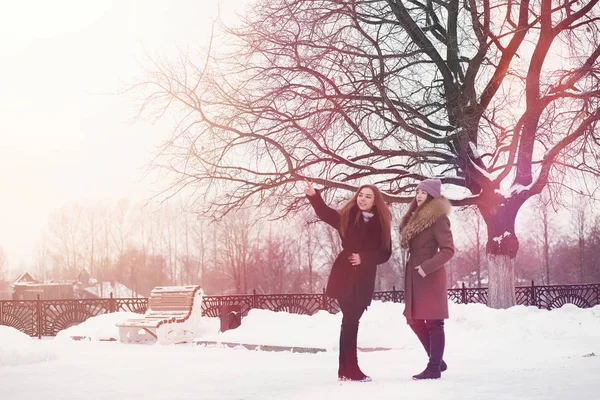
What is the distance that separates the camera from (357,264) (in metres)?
6.76

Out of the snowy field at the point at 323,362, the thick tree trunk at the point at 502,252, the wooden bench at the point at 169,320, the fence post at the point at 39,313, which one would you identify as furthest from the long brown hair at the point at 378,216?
the fence post at the point at 39,313

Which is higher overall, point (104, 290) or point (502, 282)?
point (502, 282)

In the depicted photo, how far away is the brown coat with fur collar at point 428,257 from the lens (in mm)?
6645

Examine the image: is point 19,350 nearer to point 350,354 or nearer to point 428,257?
point 350,354

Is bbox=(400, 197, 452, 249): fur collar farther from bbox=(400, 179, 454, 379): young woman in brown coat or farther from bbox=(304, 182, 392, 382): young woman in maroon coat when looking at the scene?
bbox=(304, 182, 392, 382): young woman in maroon coat

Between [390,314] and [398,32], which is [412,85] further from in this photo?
[390,314]

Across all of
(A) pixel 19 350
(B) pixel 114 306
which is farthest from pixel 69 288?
(A) pixel 19 350

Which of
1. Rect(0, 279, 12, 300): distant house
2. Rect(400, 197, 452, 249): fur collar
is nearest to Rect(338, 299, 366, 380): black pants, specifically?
Rect(400, 197, 452, 249): fur collar

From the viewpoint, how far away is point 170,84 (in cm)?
1544

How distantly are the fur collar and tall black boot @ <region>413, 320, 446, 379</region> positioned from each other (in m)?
0.83

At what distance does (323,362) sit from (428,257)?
11.0 feet

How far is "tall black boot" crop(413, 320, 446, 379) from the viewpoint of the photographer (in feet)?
22.0

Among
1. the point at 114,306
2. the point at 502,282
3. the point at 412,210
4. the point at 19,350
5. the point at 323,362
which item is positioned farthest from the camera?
the point at 114,306

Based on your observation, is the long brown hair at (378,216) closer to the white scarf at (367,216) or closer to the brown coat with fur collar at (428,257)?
the white scarf at (367,216)
